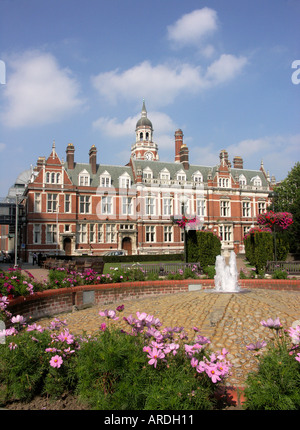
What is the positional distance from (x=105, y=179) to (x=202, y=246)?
87.7ft

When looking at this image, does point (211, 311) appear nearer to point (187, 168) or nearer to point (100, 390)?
point (100, 390)

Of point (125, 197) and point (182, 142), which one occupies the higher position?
point (182, 142)

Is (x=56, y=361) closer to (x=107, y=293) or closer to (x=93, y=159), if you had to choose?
(x=107, y=293)

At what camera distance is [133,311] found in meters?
10.2

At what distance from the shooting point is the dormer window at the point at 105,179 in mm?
47263

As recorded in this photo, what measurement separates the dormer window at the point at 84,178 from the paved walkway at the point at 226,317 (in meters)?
36.0

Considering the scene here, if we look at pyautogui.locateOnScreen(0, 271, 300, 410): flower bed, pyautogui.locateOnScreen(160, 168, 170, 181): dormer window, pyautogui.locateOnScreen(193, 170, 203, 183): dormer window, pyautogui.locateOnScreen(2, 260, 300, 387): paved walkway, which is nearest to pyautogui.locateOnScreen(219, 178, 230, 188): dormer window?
pyautogui.locateOnScreen(193, 170, 203, 183): dormer window

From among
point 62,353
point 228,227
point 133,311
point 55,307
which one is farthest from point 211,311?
point 228,227

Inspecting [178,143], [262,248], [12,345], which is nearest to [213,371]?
[12,345]

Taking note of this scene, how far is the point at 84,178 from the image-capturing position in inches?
1833

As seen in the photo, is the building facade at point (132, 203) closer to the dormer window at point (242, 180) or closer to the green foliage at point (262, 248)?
the dormer window at point (242, 180)

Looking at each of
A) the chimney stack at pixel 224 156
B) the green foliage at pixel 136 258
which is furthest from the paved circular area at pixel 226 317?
the chimney stack at pixel 224 156

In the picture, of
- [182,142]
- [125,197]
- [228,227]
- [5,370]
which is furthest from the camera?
[182,142]
